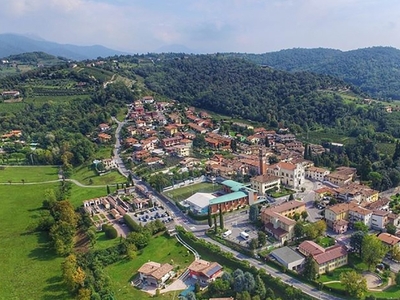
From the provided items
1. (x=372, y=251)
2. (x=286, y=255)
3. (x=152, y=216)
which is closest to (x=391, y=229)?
(x=372, y=251)

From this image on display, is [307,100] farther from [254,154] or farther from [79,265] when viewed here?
[79,265]

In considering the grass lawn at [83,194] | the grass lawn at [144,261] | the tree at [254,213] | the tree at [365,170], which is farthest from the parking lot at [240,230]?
the tree at [365,170]

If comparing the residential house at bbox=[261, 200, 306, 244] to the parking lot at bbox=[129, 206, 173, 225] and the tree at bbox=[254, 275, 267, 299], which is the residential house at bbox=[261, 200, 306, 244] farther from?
the parking lot at bbox=[129, 206, 173, 225]

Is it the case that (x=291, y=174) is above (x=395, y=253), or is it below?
above

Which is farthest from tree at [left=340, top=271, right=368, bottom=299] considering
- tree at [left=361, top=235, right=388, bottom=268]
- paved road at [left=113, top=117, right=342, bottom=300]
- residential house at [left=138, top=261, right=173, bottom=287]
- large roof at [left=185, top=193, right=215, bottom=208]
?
large roof at [left=185, top=193, right=215, bottom=208]

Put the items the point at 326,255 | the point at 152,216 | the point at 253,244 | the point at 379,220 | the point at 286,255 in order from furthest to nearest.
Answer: the point at 152,216 → the point at 379,220 → the point at 253,244 → the point at 286,255 → the point at 326,255

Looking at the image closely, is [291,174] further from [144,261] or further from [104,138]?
[104,138]
